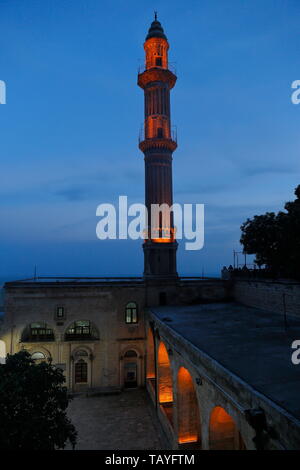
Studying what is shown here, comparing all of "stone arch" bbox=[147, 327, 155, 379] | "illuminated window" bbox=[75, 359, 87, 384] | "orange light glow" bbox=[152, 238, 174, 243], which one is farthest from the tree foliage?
"illuminated window" bbox=[75, 359, 87, 384]

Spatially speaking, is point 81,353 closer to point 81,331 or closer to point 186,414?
point 81,331

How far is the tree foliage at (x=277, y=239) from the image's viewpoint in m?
19.6

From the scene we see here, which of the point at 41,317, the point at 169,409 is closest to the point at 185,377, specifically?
the point at 169,409

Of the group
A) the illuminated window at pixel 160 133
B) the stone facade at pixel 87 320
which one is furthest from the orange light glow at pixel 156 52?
the stone facade at pixel 87 320

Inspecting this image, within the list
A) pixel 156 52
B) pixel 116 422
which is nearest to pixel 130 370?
pixel 116 422

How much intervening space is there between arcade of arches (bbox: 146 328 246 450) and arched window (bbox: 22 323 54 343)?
913 centimetres

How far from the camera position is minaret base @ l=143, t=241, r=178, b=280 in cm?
3053

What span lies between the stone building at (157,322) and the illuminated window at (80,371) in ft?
0.28

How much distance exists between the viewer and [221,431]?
39.8 feet

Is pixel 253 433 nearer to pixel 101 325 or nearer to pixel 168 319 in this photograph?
pixel 168 319

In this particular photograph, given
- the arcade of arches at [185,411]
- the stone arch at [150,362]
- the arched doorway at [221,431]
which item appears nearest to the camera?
the arched doorway at [221,431]

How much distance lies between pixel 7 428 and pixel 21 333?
17.7 metres

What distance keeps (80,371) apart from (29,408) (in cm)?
1729

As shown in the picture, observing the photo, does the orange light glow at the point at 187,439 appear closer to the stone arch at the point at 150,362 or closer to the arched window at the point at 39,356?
the stone arch at the point at 150,362
